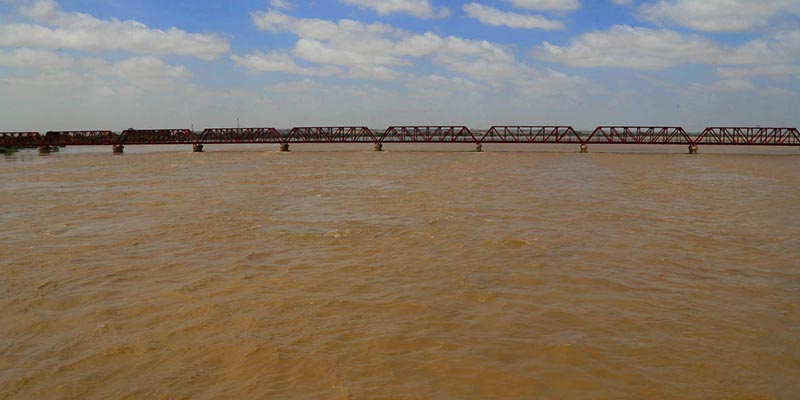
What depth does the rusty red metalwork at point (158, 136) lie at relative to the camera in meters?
54.2

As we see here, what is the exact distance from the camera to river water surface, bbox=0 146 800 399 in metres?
4.20

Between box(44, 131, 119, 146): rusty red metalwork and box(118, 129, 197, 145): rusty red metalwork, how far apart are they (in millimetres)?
1092

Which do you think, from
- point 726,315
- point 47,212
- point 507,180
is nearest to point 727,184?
point 507,180

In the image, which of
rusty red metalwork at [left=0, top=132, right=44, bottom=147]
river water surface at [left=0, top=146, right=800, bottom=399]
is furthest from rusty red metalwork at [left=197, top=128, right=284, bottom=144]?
river water surface at [left=0, top=146, right=800, bottom=399]

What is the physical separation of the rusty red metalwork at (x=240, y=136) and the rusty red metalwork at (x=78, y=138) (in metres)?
9.85

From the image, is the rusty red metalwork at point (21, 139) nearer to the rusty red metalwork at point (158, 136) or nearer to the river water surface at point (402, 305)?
the rusty red metalwork at point (158, 136)

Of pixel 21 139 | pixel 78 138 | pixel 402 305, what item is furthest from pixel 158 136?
pixel 402 305

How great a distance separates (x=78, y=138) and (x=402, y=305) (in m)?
60.3

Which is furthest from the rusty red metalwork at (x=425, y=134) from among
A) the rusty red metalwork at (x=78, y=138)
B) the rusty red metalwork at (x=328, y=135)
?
the rusty red metalwork at (x=78, y=138)

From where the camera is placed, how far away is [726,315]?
5.57 m

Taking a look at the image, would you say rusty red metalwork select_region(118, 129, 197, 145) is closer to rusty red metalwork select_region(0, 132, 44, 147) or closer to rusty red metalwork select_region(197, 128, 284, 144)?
rusty red metalwork select_region(197, 128, 284, 144)

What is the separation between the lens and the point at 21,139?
54875 mm

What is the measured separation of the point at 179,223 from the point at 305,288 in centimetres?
619

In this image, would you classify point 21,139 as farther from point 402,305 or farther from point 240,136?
point 402,305
